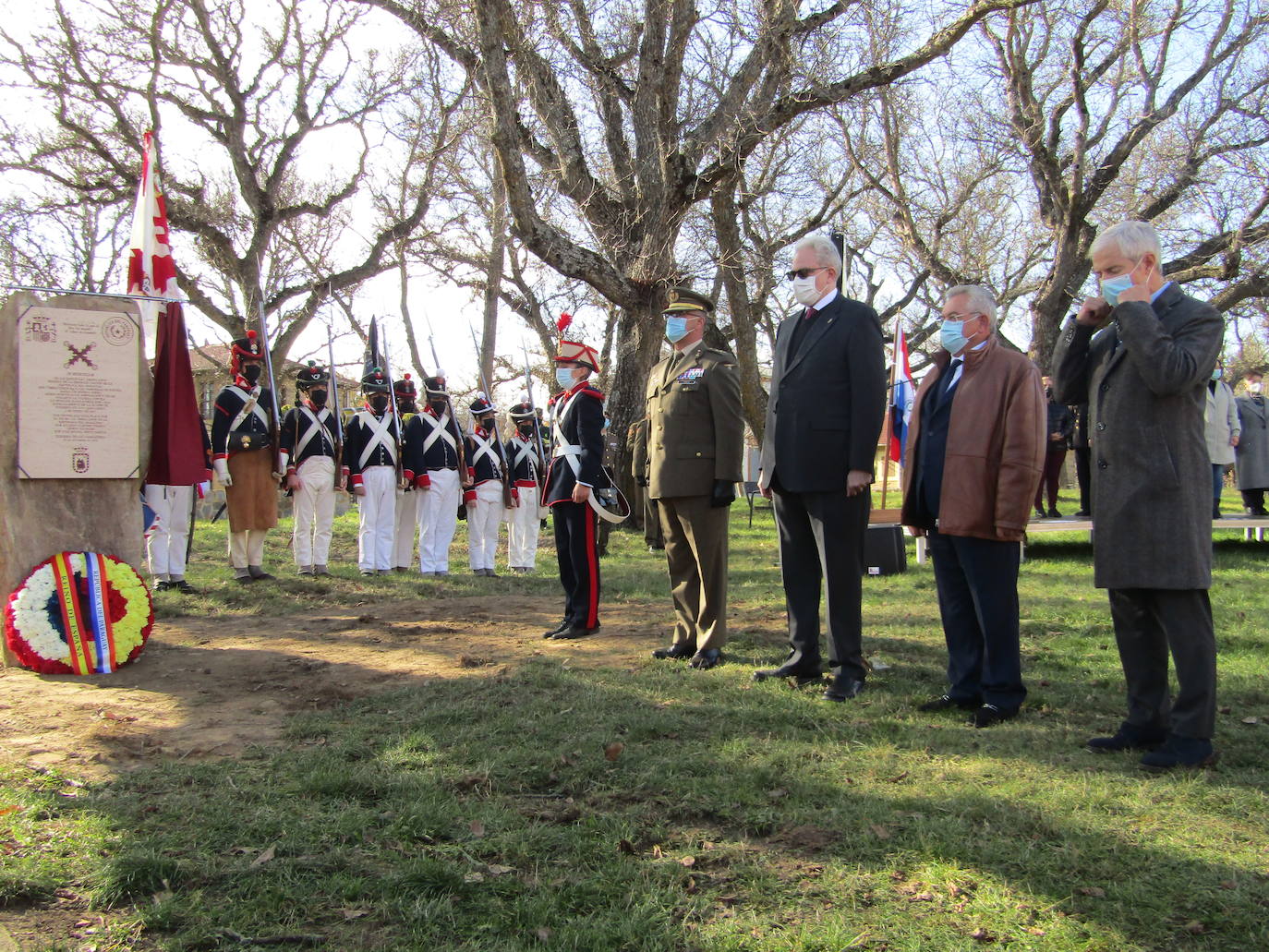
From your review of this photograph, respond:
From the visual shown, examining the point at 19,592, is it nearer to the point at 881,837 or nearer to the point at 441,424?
the point at 881,837

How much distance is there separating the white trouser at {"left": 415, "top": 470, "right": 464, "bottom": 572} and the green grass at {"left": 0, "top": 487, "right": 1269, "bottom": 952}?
6.40 meters

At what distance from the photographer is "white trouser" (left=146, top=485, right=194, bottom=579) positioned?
9.91m

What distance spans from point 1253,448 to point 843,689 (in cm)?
1237

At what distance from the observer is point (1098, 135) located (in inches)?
811

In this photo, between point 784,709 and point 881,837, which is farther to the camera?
point 784,709

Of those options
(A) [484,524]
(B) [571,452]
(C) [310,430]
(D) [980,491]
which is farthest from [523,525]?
(D) [980,491]

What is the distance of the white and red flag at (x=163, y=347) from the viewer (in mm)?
6855

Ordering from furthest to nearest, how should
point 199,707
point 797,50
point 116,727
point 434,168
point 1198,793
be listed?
point 434,168, point 797,50, point 199,707, point 116,727, point 1198,793

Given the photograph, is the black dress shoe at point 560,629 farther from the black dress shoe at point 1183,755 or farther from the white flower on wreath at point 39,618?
the black dress shoe at point 1183,755

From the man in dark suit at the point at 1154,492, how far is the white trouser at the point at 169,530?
27.3ft

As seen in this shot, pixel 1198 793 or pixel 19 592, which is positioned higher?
pixel 19 592

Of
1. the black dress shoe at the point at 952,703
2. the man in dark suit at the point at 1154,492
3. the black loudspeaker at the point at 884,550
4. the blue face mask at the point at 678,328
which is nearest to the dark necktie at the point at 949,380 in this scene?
the man in dark suit at the point at 1154,492

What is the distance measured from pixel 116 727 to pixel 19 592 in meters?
1.61

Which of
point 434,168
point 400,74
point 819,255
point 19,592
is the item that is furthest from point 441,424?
point 400,74
